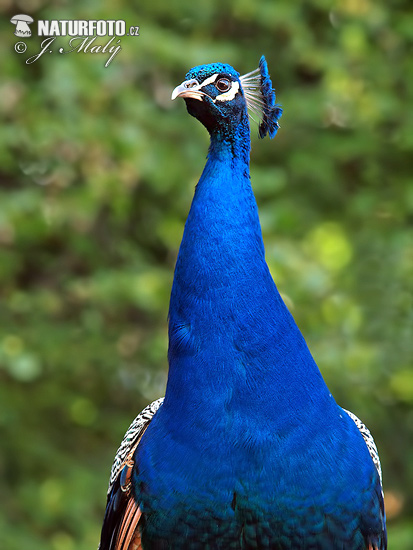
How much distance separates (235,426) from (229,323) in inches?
10.0

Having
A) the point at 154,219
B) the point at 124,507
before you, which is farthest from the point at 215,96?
the point at 154,219

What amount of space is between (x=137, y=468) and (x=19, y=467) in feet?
8.34

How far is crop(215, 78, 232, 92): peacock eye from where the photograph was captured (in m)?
2.26

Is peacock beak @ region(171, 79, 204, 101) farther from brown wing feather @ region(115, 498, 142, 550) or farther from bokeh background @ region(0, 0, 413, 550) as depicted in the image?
bokeh background @ region(0, 0, 413, 550)

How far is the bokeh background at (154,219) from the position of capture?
13.0 ft

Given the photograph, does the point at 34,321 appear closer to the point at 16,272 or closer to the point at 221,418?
the point at 16,272

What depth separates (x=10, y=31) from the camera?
4184 millimetres

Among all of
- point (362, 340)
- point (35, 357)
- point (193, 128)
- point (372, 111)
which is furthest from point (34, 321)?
point (372, 111)

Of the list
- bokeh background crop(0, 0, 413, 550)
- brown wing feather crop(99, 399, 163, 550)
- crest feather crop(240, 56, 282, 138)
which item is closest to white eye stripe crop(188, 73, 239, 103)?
crest feather crop(240, 56, 282, 138)

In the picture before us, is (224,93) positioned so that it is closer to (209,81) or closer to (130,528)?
(209,81)

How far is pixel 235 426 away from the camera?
6.72ft

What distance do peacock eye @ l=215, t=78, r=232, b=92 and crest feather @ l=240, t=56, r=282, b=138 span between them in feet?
0.60

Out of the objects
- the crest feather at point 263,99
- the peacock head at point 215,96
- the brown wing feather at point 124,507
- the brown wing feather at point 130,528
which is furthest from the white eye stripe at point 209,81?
the brown wing feather at point 130,528

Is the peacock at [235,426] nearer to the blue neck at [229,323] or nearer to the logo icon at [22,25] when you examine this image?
the blue neck at [229,323]
